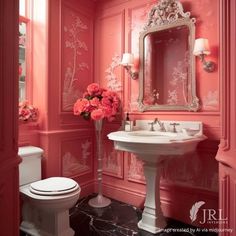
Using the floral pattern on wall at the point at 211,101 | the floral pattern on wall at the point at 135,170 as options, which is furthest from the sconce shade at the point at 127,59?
the floral pattern on wall at the point at 135,170

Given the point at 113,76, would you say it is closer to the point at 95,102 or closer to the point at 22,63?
the point at 95,102

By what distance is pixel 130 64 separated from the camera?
241 centimetres

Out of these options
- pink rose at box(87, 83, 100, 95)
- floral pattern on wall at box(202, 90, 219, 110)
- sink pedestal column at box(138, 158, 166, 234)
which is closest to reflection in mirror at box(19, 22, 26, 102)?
pink rose at box(87, 83, 100, 95)

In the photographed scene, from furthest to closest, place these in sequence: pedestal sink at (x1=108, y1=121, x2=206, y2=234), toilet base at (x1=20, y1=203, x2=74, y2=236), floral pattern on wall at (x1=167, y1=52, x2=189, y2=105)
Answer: floral pattern on wall at (x1=167, y1=52, x2=189, y2=105) → toilet base at (x1=20, y1=203, x2=74, y2=236) → pedestal sink at (x1=108, y1=121, x2=206, y2=234)

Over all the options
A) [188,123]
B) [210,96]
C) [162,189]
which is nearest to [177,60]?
[210,96]

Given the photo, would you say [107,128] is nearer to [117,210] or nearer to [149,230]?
[117,210]

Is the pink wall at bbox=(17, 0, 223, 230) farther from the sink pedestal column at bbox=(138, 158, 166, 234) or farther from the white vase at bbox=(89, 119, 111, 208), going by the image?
the sink pedestal column at bbox=(138, 158, 166, 234)

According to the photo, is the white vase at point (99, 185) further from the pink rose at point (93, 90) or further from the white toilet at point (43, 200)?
the white toilet at point (43, 200)

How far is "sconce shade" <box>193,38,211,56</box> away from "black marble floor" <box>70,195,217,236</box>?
166 cm

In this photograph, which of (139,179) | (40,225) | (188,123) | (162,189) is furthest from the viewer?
(139,179)

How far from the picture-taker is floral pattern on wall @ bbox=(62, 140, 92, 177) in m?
2.56

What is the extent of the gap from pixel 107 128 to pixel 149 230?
1280mm

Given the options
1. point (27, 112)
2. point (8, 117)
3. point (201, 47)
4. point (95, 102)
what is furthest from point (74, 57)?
point (8, 117)

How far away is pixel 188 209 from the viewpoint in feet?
6.98
